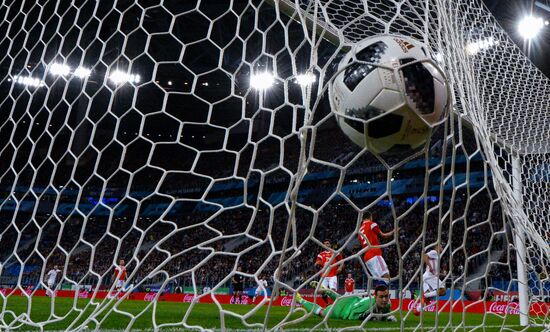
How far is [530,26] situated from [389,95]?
1216 centimetres

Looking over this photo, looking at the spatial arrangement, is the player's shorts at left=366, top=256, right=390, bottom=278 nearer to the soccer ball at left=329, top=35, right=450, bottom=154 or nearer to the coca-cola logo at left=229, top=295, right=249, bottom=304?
the soccer ball at left=329, top=35, right=450, bottom=154

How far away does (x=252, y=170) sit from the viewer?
6.63ft

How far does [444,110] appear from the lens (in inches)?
68.4

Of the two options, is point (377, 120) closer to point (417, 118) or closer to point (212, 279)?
point (417, 118)

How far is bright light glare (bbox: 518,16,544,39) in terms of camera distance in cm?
1180

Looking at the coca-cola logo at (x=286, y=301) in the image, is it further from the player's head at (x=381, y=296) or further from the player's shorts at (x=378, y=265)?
the player's head at (x=381, y=296)

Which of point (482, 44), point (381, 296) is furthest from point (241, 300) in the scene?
point (482, 44)

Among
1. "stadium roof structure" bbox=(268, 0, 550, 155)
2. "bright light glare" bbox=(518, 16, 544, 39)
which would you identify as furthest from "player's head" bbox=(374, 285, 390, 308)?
"bright light glare" bbox=(518, 16, 544, 39)

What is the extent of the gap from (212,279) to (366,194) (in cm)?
627

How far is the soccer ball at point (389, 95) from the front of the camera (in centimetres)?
163

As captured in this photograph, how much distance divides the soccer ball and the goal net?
84mm

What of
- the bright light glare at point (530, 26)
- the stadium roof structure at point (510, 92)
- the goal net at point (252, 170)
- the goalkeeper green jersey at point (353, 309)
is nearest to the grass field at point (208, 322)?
the goal net at point (252, 170)

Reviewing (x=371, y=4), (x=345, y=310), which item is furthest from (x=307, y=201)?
(x=371, y=4)

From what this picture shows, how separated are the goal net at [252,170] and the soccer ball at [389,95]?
0.28 feet
